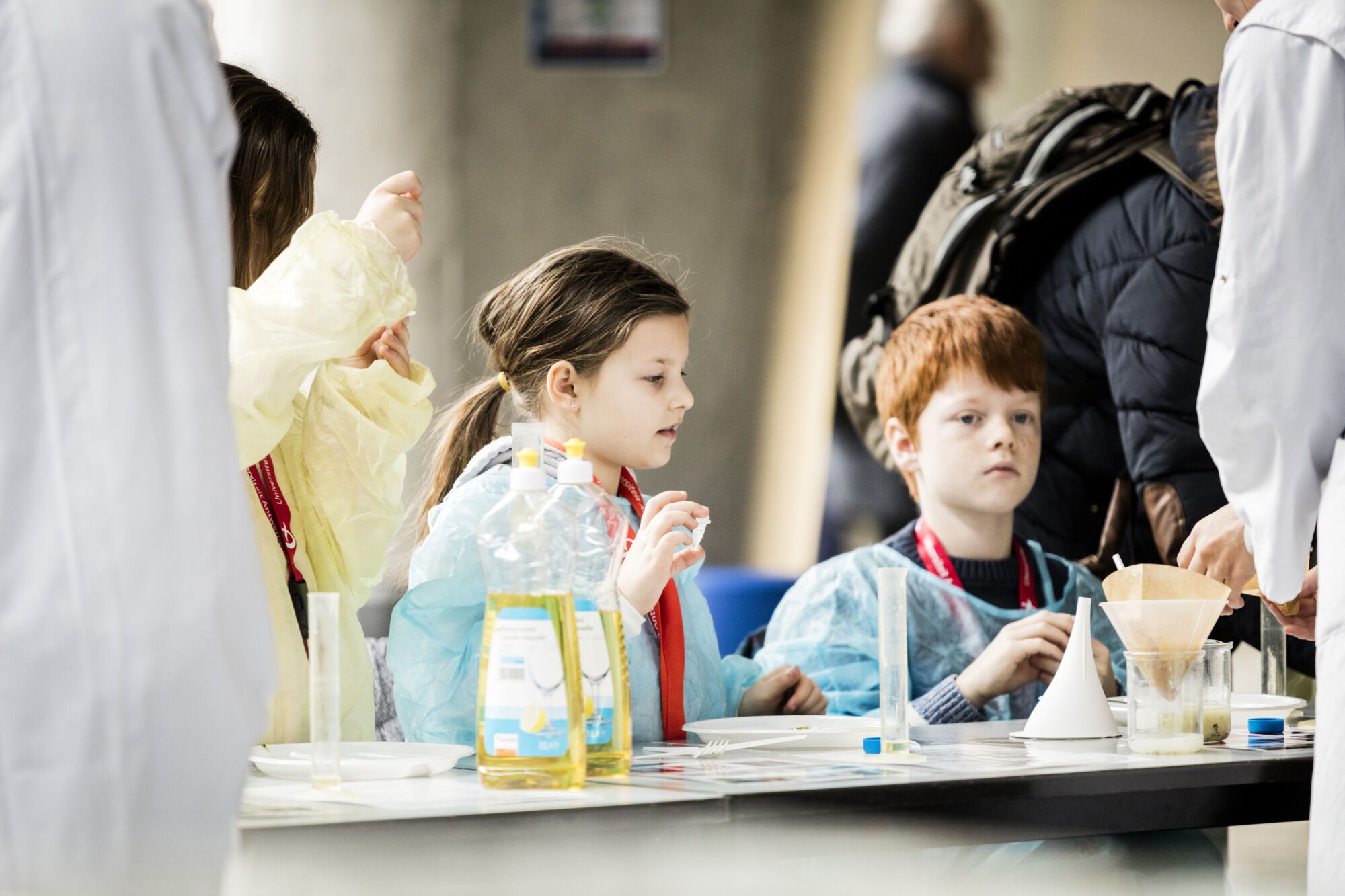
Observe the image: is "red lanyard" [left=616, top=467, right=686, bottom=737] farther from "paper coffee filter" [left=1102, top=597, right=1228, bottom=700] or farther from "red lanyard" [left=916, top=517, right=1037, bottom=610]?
"red lanyard" [left=916, top=517, right=1037, bottom=610]

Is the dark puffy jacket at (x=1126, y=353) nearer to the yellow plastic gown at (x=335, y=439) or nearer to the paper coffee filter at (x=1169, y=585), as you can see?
the paper coffee filter at (x=1169, y=585)

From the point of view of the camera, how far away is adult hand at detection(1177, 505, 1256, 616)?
144 cm

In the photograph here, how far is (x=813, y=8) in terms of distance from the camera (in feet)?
13.4

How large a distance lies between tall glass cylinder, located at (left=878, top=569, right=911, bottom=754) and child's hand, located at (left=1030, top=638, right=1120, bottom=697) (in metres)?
0.59

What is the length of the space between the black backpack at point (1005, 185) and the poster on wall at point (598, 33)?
3.61ft

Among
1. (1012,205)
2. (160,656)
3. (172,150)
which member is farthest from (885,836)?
(1012,205)

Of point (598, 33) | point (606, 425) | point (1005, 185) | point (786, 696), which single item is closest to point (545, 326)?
point (606, 425)

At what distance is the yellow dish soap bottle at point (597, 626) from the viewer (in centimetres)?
116

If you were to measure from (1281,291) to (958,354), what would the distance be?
1246mm

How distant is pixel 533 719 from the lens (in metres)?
1.06

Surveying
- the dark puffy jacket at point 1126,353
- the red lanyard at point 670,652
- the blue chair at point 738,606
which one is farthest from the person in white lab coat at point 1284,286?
the blue chair at point 738,606

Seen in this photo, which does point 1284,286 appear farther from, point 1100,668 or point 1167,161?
point 1167,161

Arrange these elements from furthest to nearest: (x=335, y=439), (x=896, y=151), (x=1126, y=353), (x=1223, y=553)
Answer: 1. (x=896, y=151)
2. (x=1126, y=353)
3. (x=335, y=439)
4. (x=1223, y=553)

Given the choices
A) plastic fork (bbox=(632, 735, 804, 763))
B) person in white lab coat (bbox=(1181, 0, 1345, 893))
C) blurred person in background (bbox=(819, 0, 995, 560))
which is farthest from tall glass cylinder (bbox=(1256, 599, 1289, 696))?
blurred person in background (bbox=(819, 0, 995, 560))
